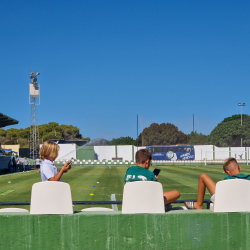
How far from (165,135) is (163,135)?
1.60ft

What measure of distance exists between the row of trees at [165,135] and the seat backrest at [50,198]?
57912mm

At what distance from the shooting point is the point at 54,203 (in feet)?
9.77

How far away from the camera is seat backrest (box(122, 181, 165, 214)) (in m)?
2.98

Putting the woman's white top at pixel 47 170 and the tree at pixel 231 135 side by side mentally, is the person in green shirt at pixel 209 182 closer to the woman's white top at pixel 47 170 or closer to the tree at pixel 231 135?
the woman's white top at pixel 47 170

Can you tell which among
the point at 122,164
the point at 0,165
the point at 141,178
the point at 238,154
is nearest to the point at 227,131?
the point at 238,154

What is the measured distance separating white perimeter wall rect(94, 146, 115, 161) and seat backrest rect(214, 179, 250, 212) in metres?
46.8

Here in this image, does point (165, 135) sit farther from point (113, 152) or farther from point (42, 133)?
point (42, 133)

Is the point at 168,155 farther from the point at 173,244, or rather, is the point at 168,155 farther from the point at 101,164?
the point at 173,244

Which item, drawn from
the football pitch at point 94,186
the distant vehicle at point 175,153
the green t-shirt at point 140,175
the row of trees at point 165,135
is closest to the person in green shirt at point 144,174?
the green t-shirt at point 140,175

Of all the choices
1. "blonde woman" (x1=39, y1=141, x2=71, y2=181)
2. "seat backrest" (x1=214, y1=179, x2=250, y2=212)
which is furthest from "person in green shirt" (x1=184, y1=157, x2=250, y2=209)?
"blonde woman" (x1=39, y1=141, x2=71, y2=181)

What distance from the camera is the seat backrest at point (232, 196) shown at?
10.0 feet

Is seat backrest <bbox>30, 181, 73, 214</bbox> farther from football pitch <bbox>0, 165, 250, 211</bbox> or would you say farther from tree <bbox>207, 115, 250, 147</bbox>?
tree <bbox>207, 115, 250, 147</bbox>

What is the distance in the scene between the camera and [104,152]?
166 feet

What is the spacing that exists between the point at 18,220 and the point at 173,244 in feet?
4.71
